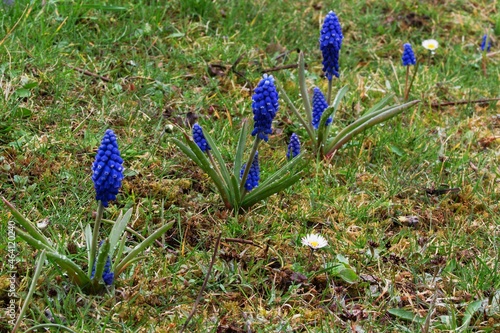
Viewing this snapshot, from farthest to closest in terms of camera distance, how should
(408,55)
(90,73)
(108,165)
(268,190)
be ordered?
(408,55) < (90,73) < (268,190) < (108,165)

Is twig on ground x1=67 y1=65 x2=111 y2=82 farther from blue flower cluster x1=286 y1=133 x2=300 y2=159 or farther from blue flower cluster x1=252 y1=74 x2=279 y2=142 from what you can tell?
blue flower cluster x1=252 y1=74 x2=279 y2=142

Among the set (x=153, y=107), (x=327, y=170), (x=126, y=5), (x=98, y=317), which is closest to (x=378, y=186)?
(x=327, y=170)

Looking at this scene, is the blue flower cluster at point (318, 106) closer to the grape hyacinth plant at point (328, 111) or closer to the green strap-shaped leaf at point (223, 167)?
the grape hyacinth plant at point (328, 111)

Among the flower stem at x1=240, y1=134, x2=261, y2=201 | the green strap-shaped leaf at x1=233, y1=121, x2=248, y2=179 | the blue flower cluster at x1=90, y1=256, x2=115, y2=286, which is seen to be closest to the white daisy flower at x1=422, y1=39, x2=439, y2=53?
the green strap-shaped leaf at x1=233, y1=121, x2=248, y2=179

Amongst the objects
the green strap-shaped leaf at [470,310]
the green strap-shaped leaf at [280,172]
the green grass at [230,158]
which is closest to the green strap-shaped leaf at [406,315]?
the green grass at [230,158]

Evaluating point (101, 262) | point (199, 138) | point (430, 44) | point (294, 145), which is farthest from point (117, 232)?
point (430, 44)

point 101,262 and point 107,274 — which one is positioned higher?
point 101,262

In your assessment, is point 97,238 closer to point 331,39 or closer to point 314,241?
point 314,241
